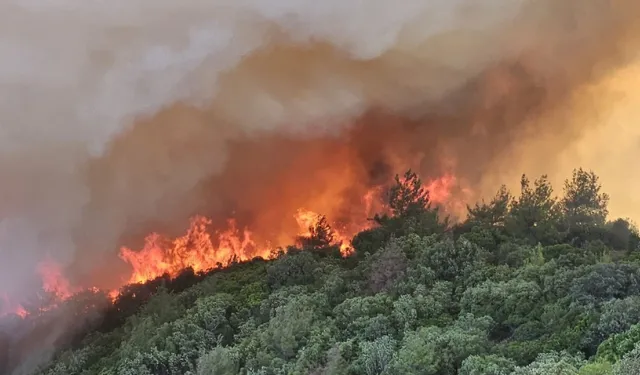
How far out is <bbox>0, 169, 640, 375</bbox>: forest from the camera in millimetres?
11609

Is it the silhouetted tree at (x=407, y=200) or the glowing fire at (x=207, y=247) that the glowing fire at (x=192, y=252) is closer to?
the glowing fire at (x=207, y=247)

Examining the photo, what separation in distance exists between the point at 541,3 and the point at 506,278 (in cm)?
1107

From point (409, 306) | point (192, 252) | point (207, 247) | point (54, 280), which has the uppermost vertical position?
point (207, 247)

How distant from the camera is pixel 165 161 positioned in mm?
21750

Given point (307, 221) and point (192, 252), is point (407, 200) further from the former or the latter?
point (192, 252)

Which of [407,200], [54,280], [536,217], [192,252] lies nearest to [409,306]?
[536,217]

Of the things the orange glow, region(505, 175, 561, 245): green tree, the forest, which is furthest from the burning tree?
the orange glow

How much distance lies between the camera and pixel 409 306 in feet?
46.1

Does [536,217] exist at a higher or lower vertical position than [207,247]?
lower

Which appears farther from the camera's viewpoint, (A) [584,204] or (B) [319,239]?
(B) [319,239]

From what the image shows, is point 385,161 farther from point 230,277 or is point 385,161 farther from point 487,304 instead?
point 487,304

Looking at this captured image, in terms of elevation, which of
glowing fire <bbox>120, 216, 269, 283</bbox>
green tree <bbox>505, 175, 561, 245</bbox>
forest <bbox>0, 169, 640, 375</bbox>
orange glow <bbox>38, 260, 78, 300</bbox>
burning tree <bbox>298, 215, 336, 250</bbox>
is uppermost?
glowing fire <bbox>120, 216, 269, 283</bbox>

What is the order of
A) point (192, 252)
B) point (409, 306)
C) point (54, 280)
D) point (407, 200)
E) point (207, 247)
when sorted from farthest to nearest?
point (207, 247) < point (192, 252) < point (407, 200) < point (54, 280) < point (409, 306)

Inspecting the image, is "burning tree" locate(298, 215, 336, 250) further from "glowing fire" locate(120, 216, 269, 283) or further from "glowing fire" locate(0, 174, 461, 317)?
"glowing fire" locate(120, 216, 269, 283)
